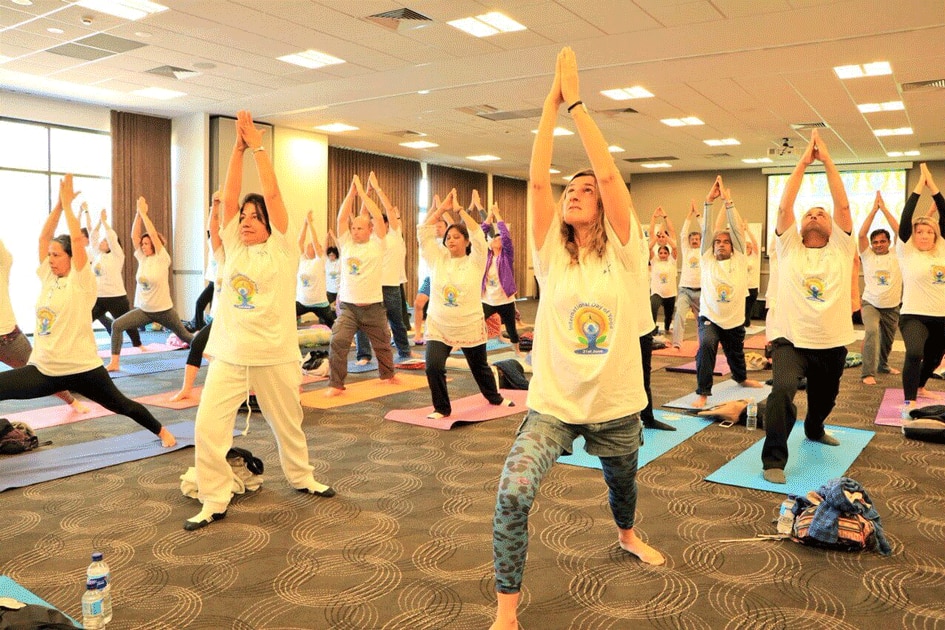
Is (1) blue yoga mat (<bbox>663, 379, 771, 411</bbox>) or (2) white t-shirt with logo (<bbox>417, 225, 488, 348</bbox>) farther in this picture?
(1) blue yoga mat (<bbox>663, 379, 771, 411</bbox>)

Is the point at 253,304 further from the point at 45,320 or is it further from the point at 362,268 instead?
the point at 362,268

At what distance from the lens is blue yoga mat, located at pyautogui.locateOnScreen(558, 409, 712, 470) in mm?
4414

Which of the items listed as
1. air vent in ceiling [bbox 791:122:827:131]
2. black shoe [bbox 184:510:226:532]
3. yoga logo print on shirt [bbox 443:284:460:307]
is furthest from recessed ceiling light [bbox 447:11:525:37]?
air vent in ceiling [bbox 791:122:827:131]

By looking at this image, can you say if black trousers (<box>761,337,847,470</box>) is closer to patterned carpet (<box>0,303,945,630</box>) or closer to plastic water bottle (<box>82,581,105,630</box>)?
patterned carpet (<box>0,303,945,630</box>)

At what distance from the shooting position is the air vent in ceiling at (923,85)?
8688 mm

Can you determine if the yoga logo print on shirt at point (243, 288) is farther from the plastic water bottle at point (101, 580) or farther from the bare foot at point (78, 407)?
the bare foot at point (78, 407)

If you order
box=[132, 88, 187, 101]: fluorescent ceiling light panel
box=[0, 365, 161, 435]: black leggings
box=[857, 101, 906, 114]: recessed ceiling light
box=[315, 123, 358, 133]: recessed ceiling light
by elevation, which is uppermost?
→ box=[857, 101, 906, 114]: recessed ceiling light

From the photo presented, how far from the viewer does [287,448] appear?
371 centimetres

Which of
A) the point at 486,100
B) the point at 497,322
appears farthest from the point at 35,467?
the point at 486,100

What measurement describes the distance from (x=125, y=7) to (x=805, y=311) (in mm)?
5967

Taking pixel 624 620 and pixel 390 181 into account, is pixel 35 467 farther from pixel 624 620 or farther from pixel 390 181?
pixel 390 181

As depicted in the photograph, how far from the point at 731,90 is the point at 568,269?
779 centimetres

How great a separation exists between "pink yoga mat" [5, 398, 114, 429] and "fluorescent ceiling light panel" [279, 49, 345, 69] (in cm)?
422

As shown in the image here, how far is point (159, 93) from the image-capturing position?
10.1 meters
